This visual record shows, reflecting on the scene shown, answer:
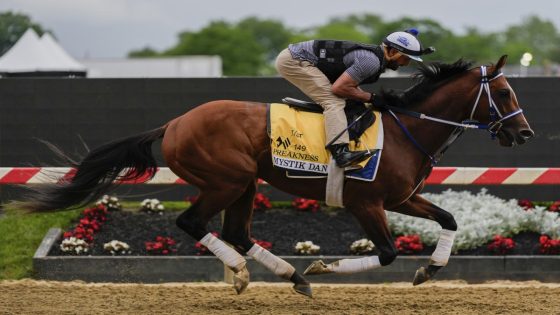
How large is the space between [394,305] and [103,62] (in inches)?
1340

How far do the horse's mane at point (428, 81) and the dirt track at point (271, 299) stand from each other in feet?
5.46

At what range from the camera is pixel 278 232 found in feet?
32.6

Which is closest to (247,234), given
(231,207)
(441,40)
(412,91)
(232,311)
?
(231,207)

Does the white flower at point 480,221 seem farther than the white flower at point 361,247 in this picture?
Yes

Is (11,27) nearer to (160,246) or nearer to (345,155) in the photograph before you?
(160,246)

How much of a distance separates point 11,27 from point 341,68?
1277cm

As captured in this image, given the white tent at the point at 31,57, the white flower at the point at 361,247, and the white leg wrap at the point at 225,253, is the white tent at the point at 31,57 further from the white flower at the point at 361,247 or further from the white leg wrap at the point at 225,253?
the white leg wrap at the point at 225,253

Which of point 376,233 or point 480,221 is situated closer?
point 376,233

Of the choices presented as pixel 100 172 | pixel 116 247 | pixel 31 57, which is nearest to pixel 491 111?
pixel 100 172

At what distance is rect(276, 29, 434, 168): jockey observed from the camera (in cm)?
702

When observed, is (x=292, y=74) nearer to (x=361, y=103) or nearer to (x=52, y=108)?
(x=361, y=103)

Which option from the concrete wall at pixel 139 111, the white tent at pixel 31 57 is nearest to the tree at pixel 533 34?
the white tent at pixel 31 57

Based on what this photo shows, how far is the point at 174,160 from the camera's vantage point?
7.25 m

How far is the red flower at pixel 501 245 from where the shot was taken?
30.3 feet
